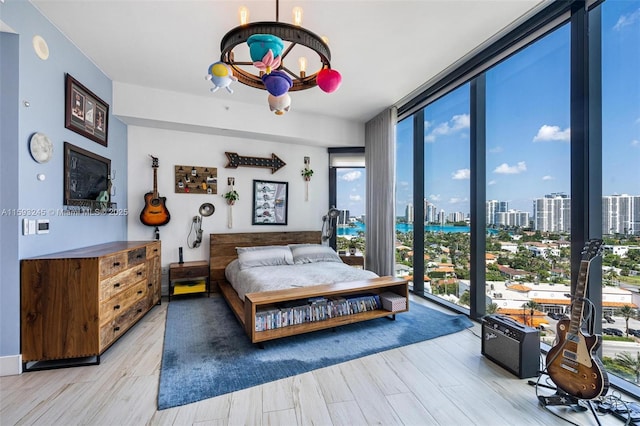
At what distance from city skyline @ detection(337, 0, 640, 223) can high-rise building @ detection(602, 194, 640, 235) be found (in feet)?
0.14

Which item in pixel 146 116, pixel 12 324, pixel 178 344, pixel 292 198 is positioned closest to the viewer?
pixel 12 324

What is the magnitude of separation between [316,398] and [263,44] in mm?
2114

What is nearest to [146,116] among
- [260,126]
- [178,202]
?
[178,202]

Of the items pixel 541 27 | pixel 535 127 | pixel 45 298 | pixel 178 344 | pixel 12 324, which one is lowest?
pixel 178 344

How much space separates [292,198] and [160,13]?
291cm

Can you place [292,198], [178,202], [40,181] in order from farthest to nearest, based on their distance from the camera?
[292,198] → [178,202] → [40,181]

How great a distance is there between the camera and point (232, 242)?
13.4ft

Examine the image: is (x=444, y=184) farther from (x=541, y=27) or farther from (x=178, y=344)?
(x=178, y=344)

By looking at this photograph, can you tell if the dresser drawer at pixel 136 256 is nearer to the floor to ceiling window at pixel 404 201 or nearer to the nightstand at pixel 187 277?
the nightstand at pixel 187 277

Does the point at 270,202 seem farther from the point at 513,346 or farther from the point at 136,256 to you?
the point at 513,346

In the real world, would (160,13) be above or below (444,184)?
above

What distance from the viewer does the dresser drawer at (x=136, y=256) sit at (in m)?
2.61

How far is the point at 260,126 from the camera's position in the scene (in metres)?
3.99

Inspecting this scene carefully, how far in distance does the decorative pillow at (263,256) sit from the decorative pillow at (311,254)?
13 cm
